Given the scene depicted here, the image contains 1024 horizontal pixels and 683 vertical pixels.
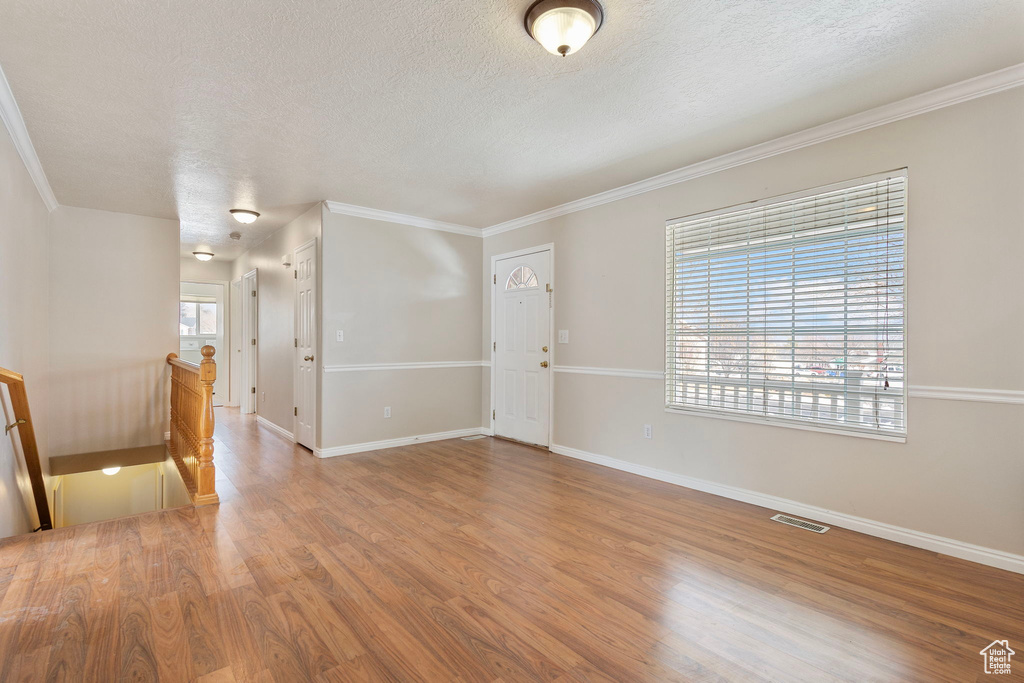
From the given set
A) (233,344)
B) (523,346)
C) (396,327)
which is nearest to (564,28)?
(523,346)

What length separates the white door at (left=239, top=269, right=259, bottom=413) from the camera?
23.1 feet

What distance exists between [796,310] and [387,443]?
403 centimetres

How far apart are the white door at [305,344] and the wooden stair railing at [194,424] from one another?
1056 mm

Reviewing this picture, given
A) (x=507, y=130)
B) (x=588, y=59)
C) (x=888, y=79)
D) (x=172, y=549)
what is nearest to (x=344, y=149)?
(x=507, y=130)

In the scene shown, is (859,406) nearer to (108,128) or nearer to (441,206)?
(441,206)

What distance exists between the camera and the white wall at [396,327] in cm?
477

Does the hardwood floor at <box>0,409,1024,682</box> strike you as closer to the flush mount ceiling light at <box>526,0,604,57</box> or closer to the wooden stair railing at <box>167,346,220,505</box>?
the wooden stair railing at <box>167,346,220,505</box>

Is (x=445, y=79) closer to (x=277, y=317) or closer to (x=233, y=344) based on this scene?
(x=277, y=317)

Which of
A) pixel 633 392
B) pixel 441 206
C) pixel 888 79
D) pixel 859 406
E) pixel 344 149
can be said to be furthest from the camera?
pixel 441 206

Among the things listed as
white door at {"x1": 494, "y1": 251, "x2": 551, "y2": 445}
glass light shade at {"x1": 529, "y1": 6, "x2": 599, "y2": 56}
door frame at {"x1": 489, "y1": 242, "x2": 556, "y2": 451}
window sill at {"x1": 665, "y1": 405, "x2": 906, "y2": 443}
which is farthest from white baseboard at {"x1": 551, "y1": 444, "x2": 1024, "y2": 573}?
glass light shade at {"x1": 529, "y1": 6, "x2": 599, "y2": 56}

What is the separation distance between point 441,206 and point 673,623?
410 cm

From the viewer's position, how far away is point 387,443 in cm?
511

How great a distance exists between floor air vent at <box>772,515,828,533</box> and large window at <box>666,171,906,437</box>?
2.04 feet

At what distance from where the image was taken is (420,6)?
6.37 feet
